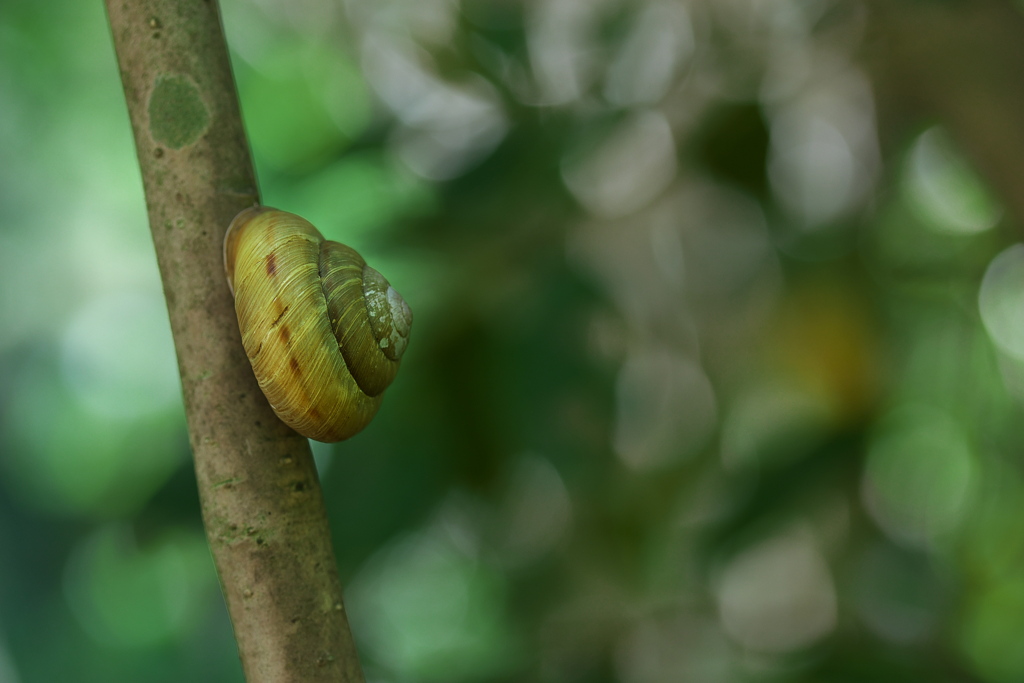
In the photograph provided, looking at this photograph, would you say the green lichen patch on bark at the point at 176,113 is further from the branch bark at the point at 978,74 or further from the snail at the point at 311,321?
the branch bark at the point at 978,74

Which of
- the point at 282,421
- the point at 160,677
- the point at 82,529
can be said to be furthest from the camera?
the point at 160,677

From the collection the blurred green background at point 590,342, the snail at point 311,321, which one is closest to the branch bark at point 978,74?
the blurred green background at point 590,342

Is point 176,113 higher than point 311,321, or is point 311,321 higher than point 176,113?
point 176,113

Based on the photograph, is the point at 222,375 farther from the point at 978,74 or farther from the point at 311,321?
the point at 978,74

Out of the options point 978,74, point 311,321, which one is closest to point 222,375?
point 311,321

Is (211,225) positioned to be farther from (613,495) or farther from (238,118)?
(613,495)

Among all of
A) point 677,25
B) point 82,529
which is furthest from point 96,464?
point 677,25
